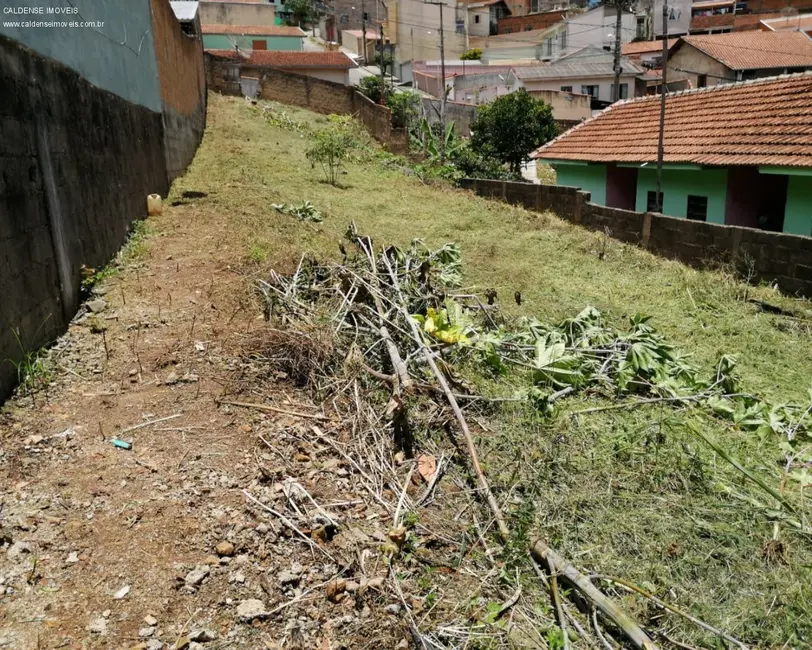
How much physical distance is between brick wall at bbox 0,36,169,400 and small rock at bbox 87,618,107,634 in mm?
2003

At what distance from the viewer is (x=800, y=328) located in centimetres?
700

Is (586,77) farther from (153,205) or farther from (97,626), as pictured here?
(97,626)

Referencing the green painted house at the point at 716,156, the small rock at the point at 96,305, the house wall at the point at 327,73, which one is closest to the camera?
A: the small rock at the point at 96,305

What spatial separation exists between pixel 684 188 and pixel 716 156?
1477 mm

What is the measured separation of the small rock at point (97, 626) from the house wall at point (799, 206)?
10.7m

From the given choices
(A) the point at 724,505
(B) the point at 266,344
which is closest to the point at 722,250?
(A) the point at 724,505

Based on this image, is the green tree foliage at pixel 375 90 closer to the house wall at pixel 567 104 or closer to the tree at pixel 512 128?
the tree at pixel 512 128

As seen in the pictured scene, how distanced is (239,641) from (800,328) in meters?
6.81

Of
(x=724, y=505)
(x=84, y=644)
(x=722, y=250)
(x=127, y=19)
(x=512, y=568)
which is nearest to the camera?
(x=84, y=644)

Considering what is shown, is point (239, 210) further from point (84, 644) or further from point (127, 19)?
point (84, 644)

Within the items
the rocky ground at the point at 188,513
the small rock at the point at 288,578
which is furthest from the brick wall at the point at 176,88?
the small rock at the point at 288,578

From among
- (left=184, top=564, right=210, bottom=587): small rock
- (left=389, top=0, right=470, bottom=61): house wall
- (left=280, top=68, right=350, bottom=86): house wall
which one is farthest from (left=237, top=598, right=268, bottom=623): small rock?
(left=389, top=0, right=470, bottom=61): house wall

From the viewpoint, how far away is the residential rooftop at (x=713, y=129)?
34.3 ft

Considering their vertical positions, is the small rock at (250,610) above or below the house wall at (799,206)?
below
